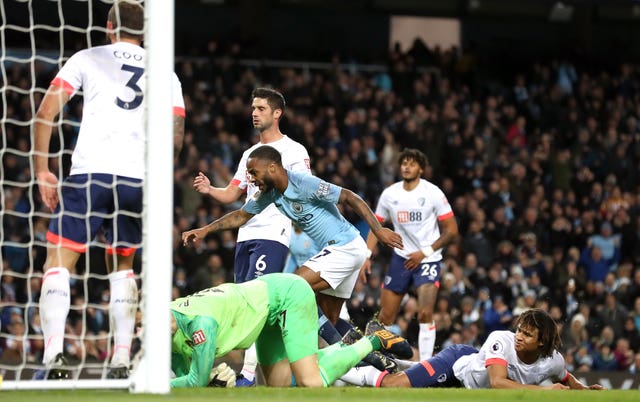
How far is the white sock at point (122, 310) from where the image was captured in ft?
24.1

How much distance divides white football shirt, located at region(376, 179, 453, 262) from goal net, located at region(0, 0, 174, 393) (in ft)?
8.79

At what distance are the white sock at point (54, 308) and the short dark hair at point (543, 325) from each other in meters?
3.19

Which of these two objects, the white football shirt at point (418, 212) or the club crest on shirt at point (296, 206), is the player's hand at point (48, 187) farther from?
the white football shirt at point (418, 212)

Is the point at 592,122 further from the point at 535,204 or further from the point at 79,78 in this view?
the point at 79,78

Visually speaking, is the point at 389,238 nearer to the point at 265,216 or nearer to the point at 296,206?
the point at 296,206

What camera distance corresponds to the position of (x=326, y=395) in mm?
6859

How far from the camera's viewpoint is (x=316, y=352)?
302 inches

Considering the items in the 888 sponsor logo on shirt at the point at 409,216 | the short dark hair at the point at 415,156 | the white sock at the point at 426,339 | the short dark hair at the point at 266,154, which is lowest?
the white sock at the point at 426,339

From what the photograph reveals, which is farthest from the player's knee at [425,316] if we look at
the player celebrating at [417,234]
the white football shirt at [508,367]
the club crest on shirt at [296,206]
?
the club crest on shirt at [296,206]

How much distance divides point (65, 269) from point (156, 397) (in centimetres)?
141

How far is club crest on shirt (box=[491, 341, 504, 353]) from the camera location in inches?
341

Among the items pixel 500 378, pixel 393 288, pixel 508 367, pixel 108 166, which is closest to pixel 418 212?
pixel 393 288

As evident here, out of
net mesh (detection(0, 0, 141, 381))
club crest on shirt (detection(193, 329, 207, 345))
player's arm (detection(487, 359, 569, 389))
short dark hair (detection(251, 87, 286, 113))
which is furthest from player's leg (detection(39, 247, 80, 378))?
net mesh (detection(0, 0, 141, 381))

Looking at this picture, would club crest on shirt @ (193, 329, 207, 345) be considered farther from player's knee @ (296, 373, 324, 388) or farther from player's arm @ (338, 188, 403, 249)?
player's arm @ (338, 188, 403, 249)
